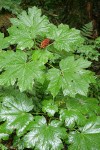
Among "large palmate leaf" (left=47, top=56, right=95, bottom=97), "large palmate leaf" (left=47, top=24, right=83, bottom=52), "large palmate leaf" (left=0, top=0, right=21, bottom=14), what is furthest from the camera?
"large palmate leaf" (left=0, top=0, right=21, bottom=14)

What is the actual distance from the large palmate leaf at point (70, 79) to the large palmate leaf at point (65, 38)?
0.42 feet

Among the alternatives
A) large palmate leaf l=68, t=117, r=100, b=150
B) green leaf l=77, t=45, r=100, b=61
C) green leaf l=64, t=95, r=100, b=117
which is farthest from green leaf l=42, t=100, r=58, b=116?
green leaf l=77, t=45, r=100, b=61

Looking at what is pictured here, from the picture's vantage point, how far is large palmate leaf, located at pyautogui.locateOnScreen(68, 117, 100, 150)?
1.87m

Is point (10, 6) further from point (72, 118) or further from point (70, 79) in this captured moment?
point (72, 118)

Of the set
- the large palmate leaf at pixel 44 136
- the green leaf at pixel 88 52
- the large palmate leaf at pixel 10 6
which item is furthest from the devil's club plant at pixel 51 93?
the large palmate leaf at pixel 10 6

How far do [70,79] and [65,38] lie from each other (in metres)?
0.41

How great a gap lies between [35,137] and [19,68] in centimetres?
53

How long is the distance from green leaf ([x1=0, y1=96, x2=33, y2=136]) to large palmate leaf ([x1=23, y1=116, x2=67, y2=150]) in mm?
77

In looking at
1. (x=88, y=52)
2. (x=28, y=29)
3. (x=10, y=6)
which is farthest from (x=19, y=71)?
(x=10, y=6)

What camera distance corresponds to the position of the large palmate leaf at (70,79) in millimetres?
1827

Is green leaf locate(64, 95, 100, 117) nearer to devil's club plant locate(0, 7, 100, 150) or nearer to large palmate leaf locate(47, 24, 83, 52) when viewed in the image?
devil's club plant locate(0, 7, 100, 150)

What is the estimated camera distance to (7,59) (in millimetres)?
1971

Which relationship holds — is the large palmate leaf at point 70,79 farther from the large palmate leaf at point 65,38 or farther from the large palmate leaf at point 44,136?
the large palmate leaf at point 44,136

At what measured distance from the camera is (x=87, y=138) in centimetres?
189
